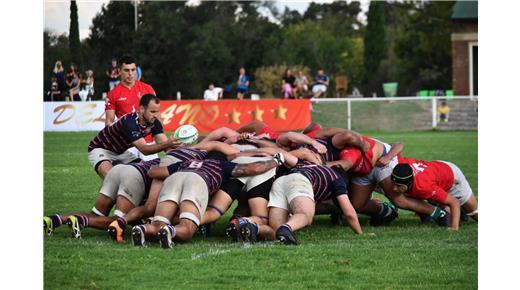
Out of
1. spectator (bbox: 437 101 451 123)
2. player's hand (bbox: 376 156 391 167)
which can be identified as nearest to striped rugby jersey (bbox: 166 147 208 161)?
player's hand (bbox: 376 156 391 167)

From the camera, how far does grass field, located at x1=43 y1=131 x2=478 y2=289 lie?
22.0ft

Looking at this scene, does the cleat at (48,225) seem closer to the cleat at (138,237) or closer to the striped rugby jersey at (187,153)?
the cleat at (138,237)

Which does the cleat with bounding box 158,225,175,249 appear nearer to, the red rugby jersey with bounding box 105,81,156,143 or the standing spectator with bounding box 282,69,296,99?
the red rugby jersey with bounding box 105,81,156,143

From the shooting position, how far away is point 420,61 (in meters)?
42.6

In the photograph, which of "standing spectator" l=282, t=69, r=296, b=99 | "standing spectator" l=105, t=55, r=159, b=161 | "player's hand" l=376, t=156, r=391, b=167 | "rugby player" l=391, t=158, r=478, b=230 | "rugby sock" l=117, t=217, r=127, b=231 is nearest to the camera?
"rugby sock" l=117, t=217, r=127, b=231

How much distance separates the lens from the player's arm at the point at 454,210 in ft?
30.3

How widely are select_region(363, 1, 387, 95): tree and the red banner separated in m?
14.8

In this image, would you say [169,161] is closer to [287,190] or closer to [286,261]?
[287,190]

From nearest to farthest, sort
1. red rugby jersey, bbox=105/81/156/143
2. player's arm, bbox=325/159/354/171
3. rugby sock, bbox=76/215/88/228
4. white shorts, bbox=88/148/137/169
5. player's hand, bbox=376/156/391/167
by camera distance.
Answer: rugby sock, bbox=76/215/88/228 → player's arm, bbox=325/159/354/171 → player's hand, bbox=376/156/391/167 → white shorts, bbox=88/148/137/169 → red rugby jersey, bbox=105/81/156/143

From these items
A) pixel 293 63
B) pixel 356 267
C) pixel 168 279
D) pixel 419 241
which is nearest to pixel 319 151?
pixel 419 241

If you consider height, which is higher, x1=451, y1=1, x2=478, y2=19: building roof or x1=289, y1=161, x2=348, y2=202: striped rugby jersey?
x1=451, y1=1, x2=478, y2=19: building roof

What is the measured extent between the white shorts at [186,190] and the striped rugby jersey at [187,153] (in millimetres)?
553

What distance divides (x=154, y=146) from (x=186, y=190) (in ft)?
3.79
